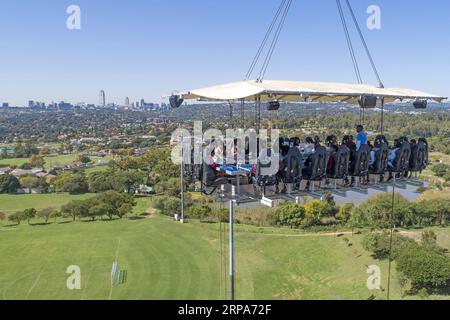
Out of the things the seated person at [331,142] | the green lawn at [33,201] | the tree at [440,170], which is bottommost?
the green lawn at [33,201]

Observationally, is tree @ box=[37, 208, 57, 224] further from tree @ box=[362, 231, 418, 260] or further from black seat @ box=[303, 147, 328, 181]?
black seat @ box=[303, 147, 328, 181]

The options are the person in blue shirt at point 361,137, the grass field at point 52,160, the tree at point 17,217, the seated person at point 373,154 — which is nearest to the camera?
the person in blue shirt at point 361,137

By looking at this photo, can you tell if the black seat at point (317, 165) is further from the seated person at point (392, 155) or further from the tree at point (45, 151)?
the tree at point (45, 151)

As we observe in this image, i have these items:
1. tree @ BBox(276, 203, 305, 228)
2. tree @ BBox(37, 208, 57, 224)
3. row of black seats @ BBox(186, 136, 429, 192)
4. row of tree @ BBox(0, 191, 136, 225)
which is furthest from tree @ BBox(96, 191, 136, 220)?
row of black seats @ BBox(186, 136, 429, 192)

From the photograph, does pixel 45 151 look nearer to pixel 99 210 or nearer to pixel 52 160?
pixel 52 160

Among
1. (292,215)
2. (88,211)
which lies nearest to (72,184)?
(88,211)

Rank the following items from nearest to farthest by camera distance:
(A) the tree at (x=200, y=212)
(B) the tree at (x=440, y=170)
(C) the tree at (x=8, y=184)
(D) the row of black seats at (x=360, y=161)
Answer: (D) the row of black seats at (x=360, y=161)
(A) the tree at (x=200, y=212)
(C) the tree at (x=8, y=184)
(B) the tree at (x=440, y=170)

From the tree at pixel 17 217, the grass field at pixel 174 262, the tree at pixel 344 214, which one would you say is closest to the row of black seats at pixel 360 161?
the grass field at pixel 174 262

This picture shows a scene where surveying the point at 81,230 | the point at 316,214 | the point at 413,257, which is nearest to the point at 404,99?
the point at 413,257
